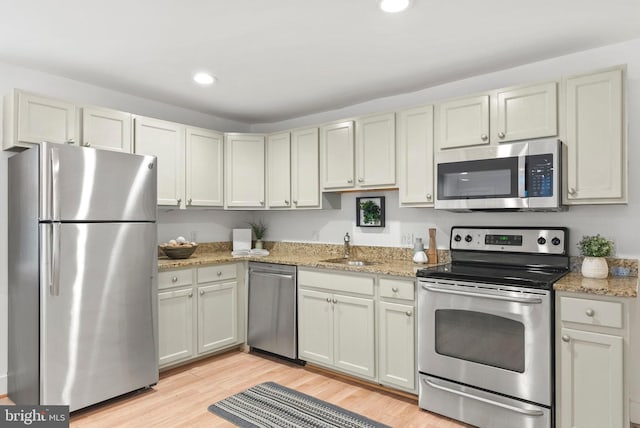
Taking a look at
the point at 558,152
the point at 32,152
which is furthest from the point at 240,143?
the point at 558,152

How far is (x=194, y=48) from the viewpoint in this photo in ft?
8.71

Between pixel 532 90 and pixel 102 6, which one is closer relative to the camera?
pixel 102 6

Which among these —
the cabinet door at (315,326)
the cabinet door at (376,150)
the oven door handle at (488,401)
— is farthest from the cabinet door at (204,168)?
the oven door handle at (488,401)

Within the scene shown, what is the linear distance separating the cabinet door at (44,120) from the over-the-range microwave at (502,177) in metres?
2.73

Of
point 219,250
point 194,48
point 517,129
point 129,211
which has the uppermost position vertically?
point 194,48

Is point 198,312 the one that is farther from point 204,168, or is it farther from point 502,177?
point 502,177

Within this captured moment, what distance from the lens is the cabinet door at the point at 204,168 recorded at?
379 cm

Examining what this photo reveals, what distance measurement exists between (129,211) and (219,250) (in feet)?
5.15

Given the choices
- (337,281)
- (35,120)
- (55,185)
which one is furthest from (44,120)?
(337,281)

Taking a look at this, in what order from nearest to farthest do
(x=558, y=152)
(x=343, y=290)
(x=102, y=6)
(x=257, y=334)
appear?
(x=102, y=6) → (x=558, y=152) → (x=343, y=290) → (x=257, y=334)

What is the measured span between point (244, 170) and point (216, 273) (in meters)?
1.11

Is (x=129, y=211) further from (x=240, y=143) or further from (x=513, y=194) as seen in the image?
(x=513, y=194)

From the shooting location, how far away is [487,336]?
249cm

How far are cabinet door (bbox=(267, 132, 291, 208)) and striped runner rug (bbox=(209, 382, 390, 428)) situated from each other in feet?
5.92
